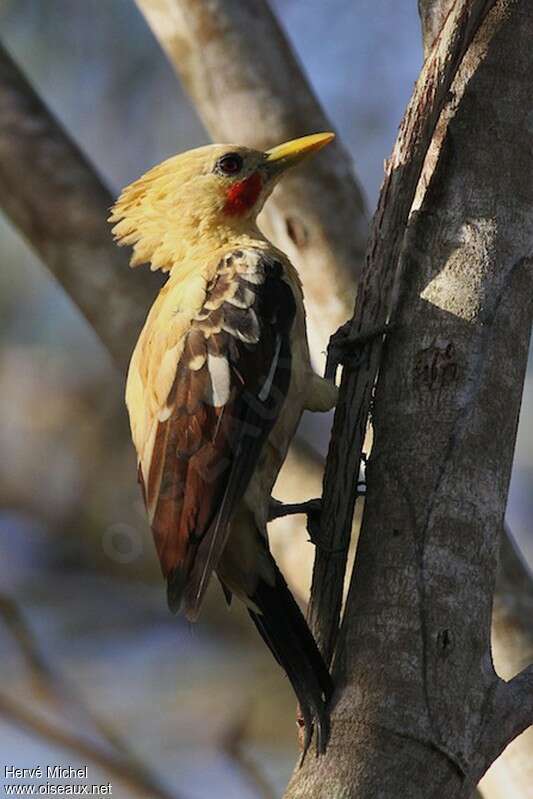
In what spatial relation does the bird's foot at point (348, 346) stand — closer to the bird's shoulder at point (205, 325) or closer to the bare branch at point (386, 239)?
the bare branch at point (386, 239)

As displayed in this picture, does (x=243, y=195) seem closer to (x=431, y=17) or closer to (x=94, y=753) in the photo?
(x=431, y=17)

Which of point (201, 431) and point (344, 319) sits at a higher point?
point (201, 431)

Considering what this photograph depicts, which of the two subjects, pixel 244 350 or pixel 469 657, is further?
pixel 244 350

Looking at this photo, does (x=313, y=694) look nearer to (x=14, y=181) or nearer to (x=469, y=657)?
(x=469, y=657)

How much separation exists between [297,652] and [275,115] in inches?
120

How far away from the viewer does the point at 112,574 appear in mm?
6930

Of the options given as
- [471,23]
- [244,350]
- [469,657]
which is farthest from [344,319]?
[469,657]

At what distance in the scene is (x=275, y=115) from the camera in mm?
5238

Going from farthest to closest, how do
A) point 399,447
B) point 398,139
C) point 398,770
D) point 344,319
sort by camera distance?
point 344,319 < point 398,139 < point 399,447 < point 398,770

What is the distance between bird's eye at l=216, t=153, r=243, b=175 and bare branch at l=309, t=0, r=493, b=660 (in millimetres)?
1009

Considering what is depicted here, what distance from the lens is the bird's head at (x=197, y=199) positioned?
3.95m

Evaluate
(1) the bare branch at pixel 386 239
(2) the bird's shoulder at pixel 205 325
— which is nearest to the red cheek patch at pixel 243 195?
(2) the bird's shoulder at pixel 205 325

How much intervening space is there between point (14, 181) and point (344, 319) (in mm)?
1703

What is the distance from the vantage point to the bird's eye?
400 cm
